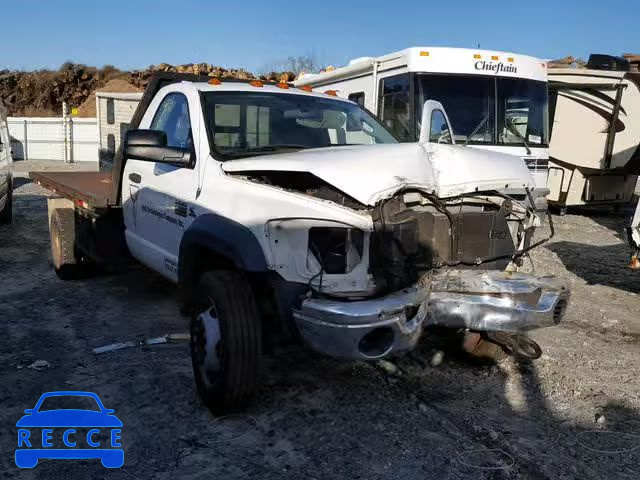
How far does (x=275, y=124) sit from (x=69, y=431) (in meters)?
2.49

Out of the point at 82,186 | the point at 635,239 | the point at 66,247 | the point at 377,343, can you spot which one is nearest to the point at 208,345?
the point at 377,343

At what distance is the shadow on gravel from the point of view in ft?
24.8

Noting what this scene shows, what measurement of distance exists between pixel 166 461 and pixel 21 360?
6.09 feet

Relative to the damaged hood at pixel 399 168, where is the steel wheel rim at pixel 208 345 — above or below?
below

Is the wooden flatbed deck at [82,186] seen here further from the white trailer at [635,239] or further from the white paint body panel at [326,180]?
the white trailer at [635,239]

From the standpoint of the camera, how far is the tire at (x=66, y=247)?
6.65 meters

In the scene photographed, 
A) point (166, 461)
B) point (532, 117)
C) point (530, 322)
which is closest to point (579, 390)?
point (530, 322)

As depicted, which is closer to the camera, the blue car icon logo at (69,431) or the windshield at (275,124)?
the blue car icon logo at (69,431)

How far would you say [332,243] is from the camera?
11.1ft

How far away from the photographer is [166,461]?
3.23 m

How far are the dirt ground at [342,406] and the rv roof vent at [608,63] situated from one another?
9558 millimetres

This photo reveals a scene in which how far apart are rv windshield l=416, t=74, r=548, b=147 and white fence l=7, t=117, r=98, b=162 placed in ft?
70.0

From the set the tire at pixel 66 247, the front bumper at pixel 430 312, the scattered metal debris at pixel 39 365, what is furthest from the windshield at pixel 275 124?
the tire at pixel 66 247

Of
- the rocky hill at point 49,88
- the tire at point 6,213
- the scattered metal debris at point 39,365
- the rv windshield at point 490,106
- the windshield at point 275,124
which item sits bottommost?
the scattered metal debris at point 39,365
